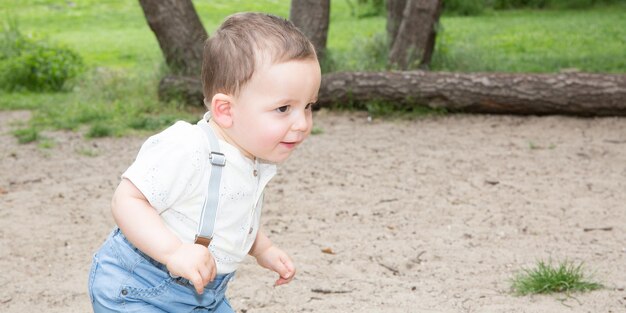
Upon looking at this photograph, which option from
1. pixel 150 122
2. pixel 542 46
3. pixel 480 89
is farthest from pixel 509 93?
pixel 542 46

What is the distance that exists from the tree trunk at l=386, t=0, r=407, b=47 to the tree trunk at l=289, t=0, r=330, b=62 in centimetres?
91

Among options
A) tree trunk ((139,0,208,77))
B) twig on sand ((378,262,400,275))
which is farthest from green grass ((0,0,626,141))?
twig on sand ((378,262,400,275))

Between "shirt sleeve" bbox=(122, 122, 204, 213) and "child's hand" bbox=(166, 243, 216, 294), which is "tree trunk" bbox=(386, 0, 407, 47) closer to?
"shirt sleeve" bbox=(122, 122, 204, 213)

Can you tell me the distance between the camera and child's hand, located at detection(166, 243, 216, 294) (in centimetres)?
231

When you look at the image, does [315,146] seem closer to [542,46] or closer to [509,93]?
[509,93]

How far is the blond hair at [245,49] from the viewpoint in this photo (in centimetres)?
250

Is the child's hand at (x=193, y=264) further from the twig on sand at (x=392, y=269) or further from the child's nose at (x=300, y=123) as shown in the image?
the twig on sand at (x=392, y=269)

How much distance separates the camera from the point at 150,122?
27.1 ft

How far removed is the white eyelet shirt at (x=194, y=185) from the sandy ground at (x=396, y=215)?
1458mm

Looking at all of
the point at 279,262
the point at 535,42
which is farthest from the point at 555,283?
the point at 535,42

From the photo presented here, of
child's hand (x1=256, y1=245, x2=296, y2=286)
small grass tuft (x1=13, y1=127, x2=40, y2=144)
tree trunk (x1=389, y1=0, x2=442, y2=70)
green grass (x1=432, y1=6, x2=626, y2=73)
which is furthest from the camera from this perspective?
green grass (x1=432, y1=6, x2=626, y2=73)

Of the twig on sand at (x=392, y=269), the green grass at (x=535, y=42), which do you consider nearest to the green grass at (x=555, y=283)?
the twig on sand at (x=392, y=269)

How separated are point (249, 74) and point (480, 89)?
6.06 m

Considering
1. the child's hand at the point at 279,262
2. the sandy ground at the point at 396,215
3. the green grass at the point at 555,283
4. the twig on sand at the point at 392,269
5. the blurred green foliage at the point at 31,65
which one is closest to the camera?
the child's hand at the point at 279,262
